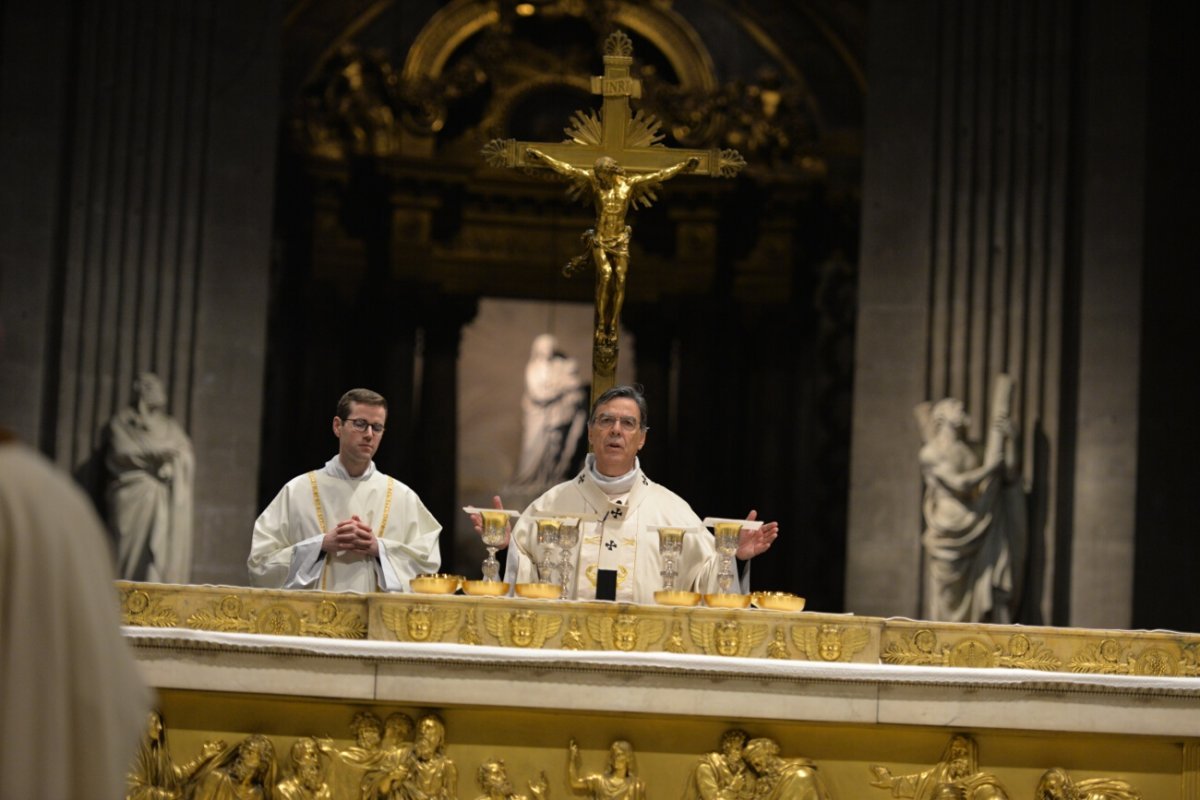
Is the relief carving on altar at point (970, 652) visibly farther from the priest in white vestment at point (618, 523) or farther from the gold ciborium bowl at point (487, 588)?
the gold ciborium bowl at point (487, 588)

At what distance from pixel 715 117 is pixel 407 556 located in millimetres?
8215

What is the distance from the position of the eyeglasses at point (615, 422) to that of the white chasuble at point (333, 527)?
95 centimetres

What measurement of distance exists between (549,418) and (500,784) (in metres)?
9.10

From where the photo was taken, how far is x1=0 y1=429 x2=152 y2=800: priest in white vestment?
3172 millimetres

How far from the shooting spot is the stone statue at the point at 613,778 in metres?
5.54

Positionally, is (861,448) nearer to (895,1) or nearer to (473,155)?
(895,1)

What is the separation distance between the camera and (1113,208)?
1172cm

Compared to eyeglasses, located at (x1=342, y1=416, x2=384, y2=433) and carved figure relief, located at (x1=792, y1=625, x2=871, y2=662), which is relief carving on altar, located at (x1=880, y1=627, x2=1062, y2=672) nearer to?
carved figure relief, located at (x1=792, y1=625, x2=871, y2=662)

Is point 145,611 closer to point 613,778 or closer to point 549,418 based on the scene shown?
point 613,778

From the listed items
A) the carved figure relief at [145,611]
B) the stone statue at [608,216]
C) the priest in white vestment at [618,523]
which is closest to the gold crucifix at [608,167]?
the stone statue at [608,216]

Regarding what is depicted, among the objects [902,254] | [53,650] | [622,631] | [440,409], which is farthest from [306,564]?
[440,409]

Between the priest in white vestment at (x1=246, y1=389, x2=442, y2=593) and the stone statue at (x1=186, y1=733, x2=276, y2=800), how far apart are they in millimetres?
1066

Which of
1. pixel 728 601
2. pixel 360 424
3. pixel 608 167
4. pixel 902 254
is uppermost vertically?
pixel 902 254

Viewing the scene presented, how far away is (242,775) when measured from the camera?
5.56 metres
